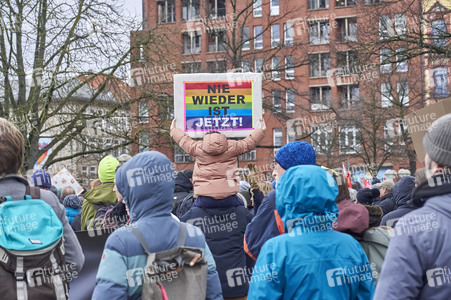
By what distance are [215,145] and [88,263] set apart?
1.61 m

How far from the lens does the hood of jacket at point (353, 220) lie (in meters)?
4.04

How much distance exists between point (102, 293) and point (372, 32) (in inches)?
530

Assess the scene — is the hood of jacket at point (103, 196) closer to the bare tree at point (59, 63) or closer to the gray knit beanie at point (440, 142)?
the gray knit beanie at point (440, 142)

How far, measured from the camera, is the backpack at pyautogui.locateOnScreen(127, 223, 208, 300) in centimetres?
325

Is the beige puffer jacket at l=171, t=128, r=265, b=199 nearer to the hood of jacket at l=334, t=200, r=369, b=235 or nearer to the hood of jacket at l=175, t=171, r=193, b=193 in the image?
the hood of jacket at l=175, t=171, r=193, b=193

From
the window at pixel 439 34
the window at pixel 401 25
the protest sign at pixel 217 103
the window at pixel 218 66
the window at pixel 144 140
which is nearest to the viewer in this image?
the protest sign at pixel 217 103

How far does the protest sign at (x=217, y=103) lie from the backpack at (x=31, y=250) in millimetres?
4037

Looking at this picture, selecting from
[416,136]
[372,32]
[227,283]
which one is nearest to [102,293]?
[227,283]

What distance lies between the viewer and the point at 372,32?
15.5 meters

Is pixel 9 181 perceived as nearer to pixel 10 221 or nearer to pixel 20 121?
pixel 10 221

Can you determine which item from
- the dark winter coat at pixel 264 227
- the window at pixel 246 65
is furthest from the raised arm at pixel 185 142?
the window at pixel 246 65

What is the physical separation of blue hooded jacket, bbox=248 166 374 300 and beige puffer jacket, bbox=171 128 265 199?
8.39ft

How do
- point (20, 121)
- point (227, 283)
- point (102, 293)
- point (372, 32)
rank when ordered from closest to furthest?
point (102, 293) < point (227, 283) < point (372, 32) < point (20, 121)

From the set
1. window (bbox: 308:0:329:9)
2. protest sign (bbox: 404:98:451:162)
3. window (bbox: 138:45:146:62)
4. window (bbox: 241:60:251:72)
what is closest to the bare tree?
window (bbox: 138:45:146:62)
